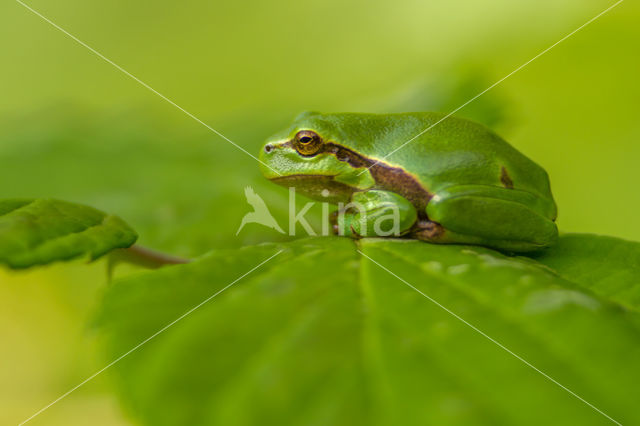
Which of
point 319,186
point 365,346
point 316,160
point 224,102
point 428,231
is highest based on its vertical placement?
point 224,102

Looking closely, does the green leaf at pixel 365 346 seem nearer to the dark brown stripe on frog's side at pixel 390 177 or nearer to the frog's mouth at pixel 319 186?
the dark brown stripe on frog's side at pixel 390 177

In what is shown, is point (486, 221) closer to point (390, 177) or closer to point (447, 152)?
point (447, 152)

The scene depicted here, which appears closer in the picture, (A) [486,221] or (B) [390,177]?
(A) [486,221]

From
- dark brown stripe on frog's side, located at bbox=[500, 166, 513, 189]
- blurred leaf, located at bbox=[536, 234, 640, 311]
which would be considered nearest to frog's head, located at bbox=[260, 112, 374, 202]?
dark brown stripe on frog's side, located at bbox=[500, 166, 513, 189]

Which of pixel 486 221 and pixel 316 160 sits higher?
pixel 316 160

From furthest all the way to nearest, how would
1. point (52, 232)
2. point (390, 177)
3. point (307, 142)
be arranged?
point (307, 142)
point (390, 177)
point (52, 232)

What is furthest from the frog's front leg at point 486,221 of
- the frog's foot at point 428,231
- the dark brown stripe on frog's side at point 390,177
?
the dark brown stripe on frog's side at point 390,177

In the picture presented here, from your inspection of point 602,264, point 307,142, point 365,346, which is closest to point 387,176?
point 307,142
